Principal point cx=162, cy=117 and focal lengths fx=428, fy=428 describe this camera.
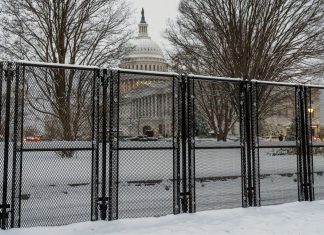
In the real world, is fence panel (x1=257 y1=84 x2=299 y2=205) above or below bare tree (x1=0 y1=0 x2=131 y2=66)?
below

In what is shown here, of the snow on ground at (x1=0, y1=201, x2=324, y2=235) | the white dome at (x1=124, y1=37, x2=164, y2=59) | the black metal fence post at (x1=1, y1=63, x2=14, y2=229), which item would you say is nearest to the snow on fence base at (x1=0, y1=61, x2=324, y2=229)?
the black metal fence post at (x1=1, y1=63, x2=14, y2=229)

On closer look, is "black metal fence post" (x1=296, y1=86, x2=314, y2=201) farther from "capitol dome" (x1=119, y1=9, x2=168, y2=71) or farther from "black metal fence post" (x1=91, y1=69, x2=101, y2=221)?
"capitol dome" (x1=119, y1=9, x2=168, y2=71)

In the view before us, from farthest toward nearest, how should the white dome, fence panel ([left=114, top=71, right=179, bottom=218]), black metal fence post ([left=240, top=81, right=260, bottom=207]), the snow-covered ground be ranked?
the white dome, black metal fence post ([left=240, top=81, right=260, bottom=207]), fence panel ([left=114, top=71, right=179, bottom=218]), the snow-covered ground

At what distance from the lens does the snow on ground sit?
795cm

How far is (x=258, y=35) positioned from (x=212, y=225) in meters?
17.9

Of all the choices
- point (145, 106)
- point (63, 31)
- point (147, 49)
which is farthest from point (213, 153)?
point (147, 49)

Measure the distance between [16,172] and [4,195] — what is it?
0.51 meters

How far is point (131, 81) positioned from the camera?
31.3 ft

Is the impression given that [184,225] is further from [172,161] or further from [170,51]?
[170,51]

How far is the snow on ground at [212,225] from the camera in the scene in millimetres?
7953

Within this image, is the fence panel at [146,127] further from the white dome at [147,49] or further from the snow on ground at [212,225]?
the white dome at [147,49]

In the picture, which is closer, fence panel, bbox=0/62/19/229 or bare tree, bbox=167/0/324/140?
fence panel, bbox=0/62/19/229

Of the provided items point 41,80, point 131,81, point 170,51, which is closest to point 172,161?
point 131,81

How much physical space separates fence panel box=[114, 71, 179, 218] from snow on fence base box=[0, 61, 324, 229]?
0.08ft
